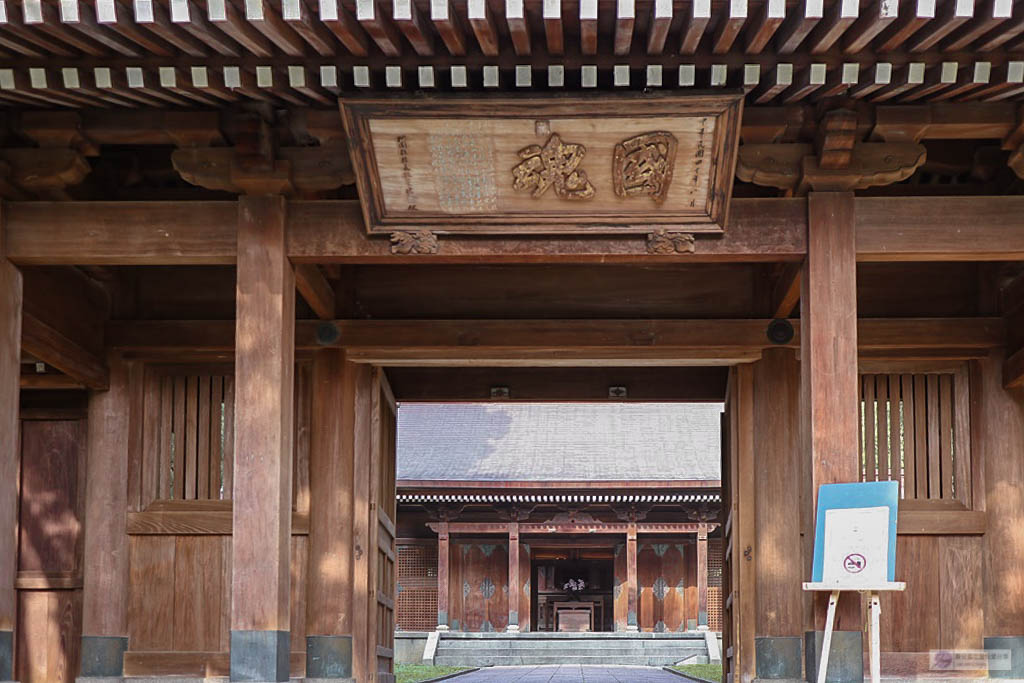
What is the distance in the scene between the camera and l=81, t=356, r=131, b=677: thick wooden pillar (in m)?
8.64

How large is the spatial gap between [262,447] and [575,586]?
18460mm

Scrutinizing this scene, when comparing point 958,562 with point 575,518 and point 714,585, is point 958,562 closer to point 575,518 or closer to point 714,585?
point 575,518

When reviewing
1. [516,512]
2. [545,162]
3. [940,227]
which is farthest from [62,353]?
[516,512]

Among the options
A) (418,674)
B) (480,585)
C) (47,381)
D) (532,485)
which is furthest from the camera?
(480,585)

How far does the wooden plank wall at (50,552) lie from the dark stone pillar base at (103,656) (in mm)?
762

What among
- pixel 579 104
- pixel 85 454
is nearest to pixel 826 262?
pixel 579 104

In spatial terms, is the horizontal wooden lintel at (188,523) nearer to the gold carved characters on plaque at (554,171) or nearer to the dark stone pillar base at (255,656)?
the dark stone pillar base at (255,656)

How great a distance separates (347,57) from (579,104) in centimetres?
106

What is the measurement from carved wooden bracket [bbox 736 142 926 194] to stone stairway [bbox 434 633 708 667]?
14.5 meters

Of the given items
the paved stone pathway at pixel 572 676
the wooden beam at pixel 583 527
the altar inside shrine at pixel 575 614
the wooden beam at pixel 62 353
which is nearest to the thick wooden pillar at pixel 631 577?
the wooden beam at pixel 583 527

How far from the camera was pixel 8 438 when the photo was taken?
673cm

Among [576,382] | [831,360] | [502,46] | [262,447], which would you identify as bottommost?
[262,447]

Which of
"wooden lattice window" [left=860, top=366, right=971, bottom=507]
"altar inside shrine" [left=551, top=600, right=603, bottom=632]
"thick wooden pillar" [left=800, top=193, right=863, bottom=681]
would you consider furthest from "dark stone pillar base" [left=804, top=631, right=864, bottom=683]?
"altar inside shrine" [left=551, top=600, right=603, bottom=632]

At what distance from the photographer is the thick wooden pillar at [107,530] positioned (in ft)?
28.3
